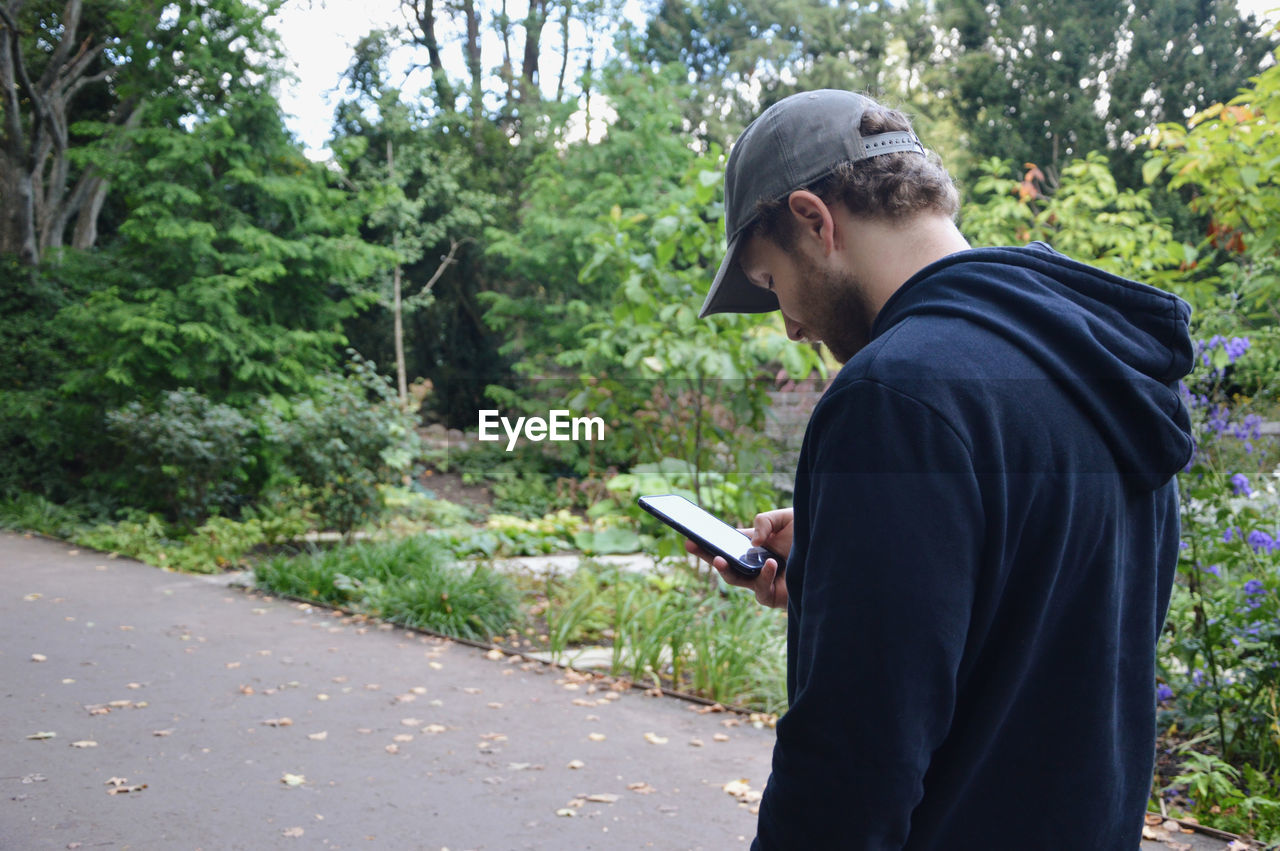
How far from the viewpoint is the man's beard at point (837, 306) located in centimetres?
114

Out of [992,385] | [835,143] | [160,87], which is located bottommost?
[992,385]

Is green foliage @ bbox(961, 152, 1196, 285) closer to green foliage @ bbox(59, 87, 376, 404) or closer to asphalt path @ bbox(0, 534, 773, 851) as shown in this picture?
asphalt path @ bbox(0, 534, 773, 851)

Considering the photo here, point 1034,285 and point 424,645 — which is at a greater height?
point 1034,285

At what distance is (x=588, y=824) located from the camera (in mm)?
3559

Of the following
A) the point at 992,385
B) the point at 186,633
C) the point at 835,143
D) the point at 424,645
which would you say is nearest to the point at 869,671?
the point at 992,385

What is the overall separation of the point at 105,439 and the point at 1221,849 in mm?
11013

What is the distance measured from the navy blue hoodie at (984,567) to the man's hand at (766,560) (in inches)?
13.3

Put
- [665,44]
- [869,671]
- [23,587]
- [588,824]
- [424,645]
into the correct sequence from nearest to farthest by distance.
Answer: [869,671] → [588,824] → [424,645] → [23,587] → [665,44]

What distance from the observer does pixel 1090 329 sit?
1.04 m

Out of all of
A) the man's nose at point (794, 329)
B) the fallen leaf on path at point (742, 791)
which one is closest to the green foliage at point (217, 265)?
the fallen leaf on path at point (742, 791)

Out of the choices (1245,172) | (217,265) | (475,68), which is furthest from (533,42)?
(1245,172)

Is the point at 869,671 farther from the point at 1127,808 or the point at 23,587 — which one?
the point at 23,587

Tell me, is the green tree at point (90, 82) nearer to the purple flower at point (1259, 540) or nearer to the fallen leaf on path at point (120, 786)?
the fallen leaf on path at point (120, 786)

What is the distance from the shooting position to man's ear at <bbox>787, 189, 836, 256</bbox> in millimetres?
1120
